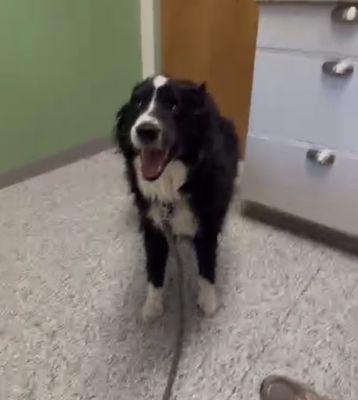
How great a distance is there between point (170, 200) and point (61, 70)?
1.18 metres

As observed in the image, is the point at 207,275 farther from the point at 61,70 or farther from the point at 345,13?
the point at 61,70

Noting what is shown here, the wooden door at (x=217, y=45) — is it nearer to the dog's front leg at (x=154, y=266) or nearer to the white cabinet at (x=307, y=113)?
the white cabinet at (x=307, y=113)

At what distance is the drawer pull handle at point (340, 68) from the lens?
1227 millimetres

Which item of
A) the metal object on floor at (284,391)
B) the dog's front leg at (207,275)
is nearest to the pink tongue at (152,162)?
the dog's front leg at (207,275)

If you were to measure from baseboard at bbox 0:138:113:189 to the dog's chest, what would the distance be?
1023 mm

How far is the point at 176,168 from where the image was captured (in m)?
1.02

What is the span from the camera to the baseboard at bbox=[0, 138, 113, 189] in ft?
6.24

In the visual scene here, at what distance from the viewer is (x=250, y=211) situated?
165 centimetres

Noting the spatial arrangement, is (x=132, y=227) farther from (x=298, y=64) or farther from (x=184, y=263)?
(x=298, y=64)

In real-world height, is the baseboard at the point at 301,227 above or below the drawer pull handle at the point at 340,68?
below

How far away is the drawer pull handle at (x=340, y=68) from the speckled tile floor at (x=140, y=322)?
0.53 meters

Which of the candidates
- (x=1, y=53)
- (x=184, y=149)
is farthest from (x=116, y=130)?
(x=1, y=53)

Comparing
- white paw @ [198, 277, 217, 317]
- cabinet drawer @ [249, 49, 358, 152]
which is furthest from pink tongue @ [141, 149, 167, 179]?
cabinet drawer @ [249, 49, 358, 152]

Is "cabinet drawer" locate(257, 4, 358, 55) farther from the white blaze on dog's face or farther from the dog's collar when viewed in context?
the dog's collar
